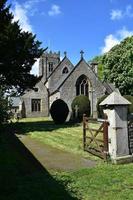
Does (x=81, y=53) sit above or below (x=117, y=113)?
above

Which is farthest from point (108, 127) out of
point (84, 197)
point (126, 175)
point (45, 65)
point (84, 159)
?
point (45, 65)

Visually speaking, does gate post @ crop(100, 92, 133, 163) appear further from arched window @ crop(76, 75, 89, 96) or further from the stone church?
arched window @ crop(76, 75, 89, 96)

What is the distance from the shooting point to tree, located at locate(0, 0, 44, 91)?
28.8 meters

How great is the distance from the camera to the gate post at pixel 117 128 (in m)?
12.1

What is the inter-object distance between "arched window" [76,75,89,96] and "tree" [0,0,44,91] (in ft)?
51.2

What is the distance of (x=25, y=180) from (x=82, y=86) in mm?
39600

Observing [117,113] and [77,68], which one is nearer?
[117,113]

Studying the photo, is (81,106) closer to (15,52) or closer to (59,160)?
(15,52)

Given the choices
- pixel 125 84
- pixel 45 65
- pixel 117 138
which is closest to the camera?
pixel 117 138

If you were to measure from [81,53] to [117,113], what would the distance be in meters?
35.3

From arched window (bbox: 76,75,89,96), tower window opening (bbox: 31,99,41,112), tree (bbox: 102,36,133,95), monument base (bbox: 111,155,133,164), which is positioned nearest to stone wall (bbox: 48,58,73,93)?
tower window opening (bbox: 31,99,41,112)

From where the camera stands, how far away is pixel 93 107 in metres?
48.5

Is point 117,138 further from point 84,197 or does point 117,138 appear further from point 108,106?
point 84,197

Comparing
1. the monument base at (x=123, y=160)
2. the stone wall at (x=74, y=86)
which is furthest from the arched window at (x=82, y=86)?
the monument base at (x=123, y=160)
